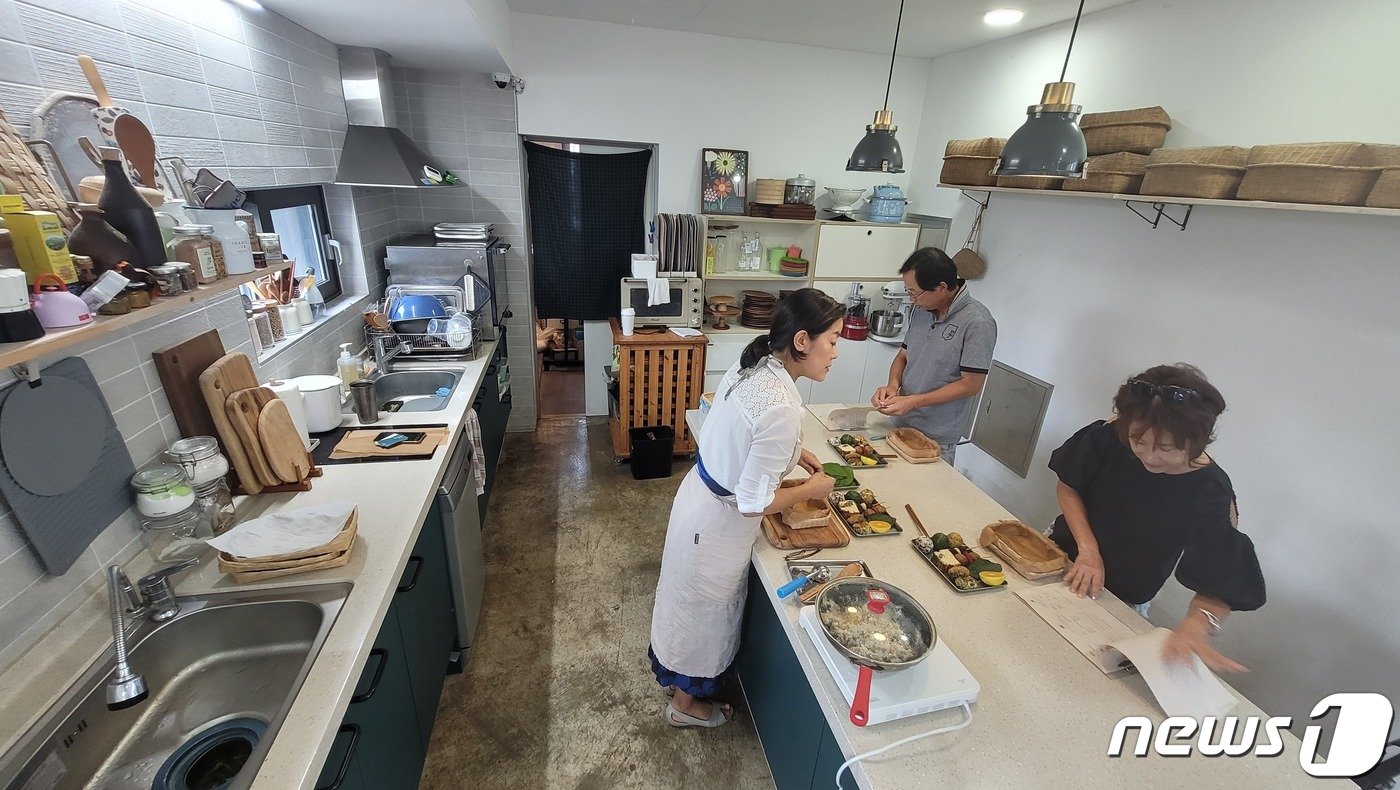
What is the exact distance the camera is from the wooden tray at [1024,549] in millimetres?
1418

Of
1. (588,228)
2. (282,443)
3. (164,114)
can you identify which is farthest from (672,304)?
(164,114)

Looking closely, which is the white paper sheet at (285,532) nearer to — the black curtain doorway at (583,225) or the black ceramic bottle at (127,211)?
the black ceramic bottle at (127,211)

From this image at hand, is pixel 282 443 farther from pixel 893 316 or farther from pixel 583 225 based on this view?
pixel 893 316

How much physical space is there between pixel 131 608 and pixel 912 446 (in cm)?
225

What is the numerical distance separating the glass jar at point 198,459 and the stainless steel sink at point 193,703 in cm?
32

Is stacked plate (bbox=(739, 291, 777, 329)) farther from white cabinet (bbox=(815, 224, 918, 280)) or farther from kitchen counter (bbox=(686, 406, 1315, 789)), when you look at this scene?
kitchen counter (bbox=(686, 406, 1315, 789))

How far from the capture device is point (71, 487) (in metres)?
1.08

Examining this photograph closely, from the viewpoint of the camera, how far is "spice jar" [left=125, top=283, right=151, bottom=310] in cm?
98

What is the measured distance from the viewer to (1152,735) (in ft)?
3.37

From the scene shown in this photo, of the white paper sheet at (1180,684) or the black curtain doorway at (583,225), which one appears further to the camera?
the black curtain doorway at (583,225)

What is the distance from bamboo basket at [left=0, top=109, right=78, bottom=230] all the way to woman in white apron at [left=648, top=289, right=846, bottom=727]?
1430mm

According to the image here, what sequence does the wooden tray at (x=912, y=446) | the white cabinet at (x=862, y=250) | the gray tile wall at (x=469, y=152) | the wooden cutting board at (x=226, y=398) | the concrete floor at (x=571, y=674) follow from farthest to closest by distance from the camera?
the white cabinet at (x=862, y=250), the gray tile wall at (x=469, y=152), the wooden tray at (x=912, y=446), the concrete floor at (x=571, y=674), the wooden cutting board at (x=226, y=398)

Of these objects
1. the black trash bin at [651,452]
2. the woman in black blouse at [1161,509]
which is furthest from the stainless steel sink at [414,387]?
the woman in black blouse at [1161,509]

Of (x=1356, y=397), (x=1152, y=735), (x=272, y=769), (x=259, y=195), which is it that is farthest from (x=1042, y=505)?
(x=259, y=195)
